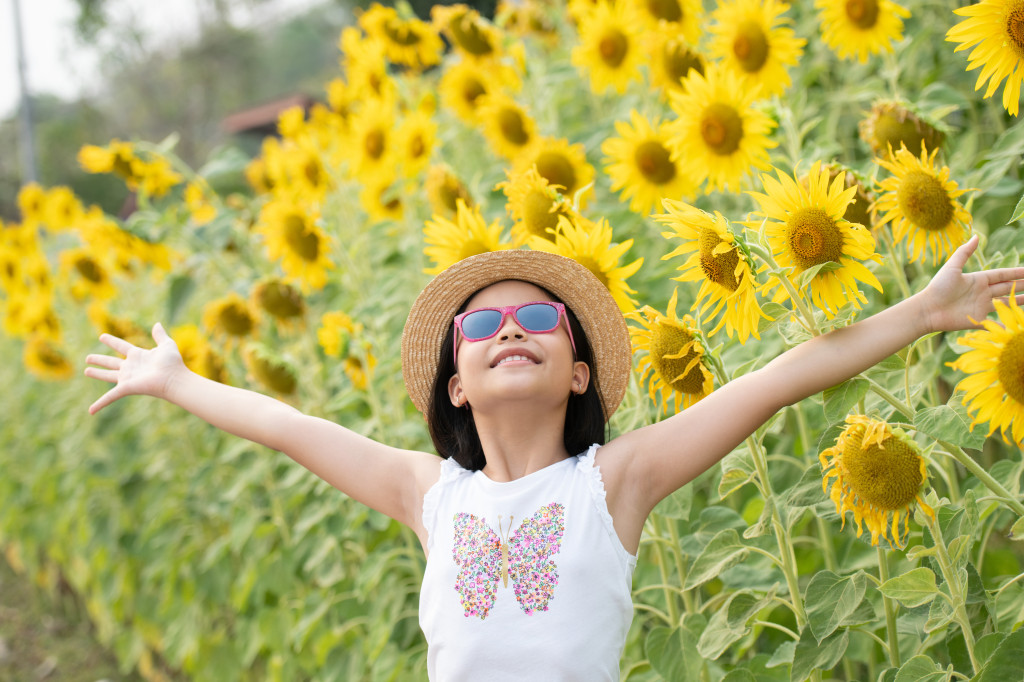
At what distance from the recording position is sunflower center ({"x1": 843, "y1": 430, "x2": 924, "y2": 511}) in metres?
1.32

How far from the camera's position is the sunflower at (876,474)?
4.32 feet

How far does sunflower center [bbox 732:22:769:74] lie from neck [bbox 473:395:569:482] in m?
1.29

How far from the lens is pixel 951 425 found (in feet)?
4.63

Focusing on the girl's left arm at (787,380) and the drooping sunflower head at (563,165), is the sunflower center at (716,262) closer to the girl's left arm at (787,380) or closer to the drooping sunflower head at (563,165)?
the girl's left arm at (787,380)

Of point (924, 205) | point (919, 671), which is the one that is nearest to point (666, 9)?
point (924, 205)

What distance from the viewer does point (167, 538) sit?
144 inches

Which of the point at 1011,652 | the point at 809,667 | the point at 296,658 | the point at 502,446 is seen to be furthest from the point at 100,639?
the point at 1011,652

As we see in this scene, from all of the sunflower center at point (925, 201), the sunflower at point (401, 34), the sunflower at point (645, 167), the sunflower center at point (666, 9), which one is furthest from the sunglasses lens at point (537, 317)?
the sunflower at point (401, 34)

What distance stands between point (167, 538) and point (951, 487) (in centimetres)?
301

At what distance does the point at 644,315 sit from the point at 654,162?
0.41 metres

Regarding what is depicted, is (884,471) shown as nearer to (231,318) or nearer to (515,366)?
(515,366)

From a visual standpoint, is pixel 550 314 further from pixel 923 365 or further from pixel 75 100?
pixel 75 100

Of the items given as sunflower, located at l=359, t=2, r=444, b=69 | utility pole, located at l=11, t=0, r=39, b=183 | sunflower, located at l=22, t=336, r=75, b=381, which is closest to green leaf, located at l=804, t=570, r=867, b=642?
sunflower, located at l=359, t=2, r=444, b=69

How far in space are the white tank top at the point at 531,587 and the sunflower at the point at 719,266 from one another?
37 cm
